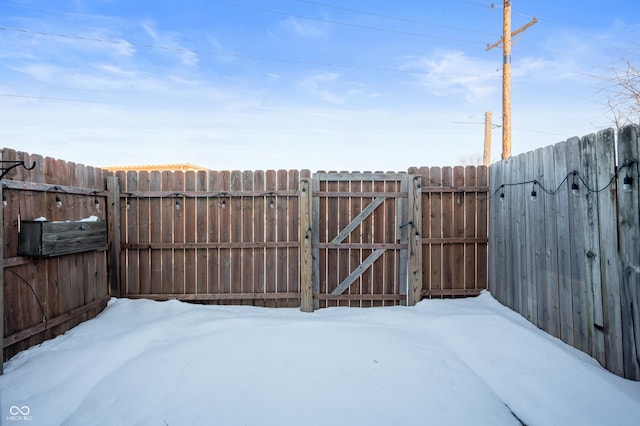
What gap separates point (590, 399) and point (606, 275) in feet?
3.03

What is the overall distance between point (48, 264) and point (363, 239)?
359cm

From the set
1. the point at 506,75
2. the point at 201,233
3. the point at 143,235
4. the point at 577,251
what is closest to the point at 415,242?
the point at 577,251

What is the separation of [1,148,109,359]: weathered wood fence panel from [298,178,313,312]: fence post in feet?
8.54

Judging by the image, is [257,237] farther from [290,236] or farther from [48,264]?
[48,264]

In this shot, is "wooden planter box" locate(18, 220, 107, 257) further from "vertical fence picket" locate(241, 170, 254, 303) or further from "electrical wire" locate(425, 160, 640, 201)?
"electrical wire" locate(425, 160, 640, 201)

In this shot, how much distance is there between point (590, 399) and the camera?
214cm

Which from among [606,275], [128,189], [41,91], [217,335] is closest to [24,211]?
[128,189]

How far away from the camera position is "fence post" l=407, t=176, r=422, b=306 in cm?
428

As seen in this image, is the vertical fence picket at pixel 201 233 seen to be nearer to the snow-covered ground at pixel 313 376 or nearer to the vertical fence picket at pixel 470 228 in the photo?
the snow-covered ground at pixel 313 376

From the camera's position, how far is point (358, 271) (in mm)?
4359

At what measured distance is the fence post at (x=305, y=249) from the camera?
4.20m

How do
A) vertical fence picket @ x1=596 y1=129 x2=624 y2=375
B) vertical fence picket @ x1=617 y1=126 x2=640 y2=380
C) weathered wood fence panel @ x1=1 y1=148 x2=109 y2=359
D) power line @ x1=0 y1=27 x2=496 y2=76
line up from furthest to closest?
power line @ x1=0 y1=27 x2=496 y2=76 < weathered wood fence panel @ x1=1 y1=148 x2=109 y2=359 < vertical fence picket @ x1=596 y1=129 x2=624 y2=375 < vertical fence picket @ x1=617 y1=126 x2=640 y2=380

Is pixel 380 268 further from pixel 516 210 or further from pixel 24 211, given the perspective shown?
pixel 24 211

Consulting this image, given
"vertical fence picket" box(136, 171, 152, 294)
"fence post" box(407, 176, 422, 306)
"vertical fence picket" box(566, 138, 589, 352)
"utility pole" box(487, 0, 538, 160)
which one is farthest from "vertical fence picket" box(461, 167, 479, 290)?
"vertical fence picket" box(136, 171, 152, 294)
